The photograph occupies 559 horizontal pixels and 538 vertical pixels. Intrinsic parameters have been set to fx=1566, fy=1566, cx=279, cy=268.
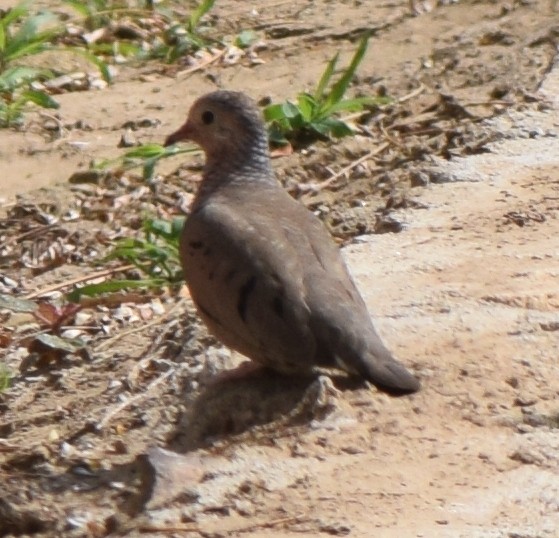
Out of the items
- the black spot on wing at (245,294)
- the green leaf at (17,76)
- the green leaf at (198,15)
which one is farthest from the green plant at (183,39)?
the black spot on wing at (245,294)

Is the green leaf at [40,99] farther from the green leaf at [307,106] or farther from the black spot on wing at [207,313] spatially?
the black spot on wing at [207,313]

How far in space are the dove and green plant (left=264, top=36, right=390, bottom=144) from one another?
2009 mm

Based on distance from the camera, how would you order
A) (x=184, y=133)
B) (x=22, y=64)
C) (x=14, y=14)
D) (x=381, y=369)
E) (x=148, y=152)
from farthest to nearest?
(x=22, y=64), (x=14, y=14), (x=148, y=152), (x=184, y=133), (x=381, y=369)

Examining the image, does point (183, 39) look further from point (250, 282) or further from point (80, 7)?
point (250, 282)

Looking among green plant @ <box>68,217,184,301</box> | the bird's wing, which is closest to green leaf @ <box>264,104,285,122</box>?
green plant @ <box>68,217,184,301</box>

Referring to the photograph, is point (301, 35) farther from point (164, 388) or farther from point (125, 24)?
point (164, 388)

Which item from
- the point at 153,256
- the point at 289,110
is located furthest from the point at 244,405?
the point at 289,110

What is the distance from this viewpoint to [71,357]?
19.3 feet

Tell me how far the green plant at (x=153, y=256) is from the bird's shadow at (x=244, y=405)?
153 cm

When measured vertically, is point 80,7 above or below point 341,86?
above

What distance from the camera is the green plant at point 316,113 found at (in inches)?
285

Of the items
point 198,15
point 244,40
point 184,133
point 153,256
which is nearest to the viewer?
point 184,133

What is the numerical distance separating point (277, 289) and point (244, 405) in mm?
378

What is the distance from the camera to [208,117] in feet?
18.6
